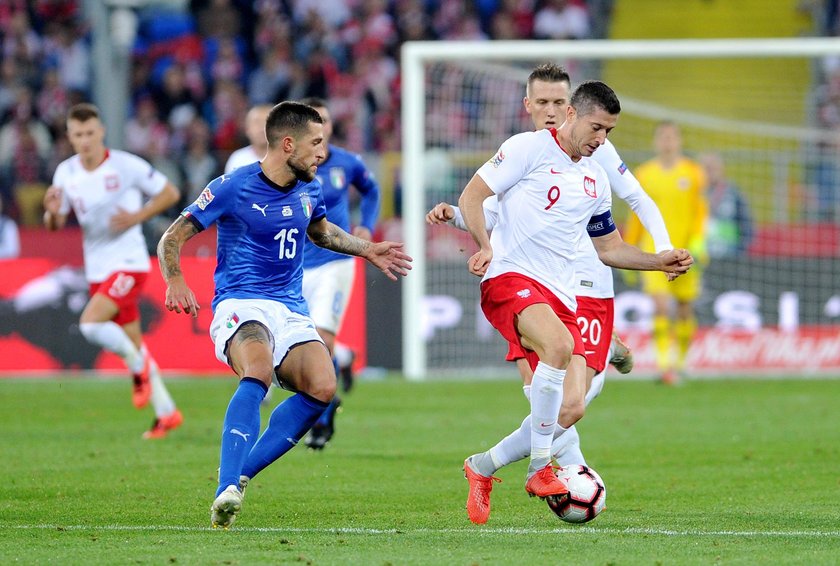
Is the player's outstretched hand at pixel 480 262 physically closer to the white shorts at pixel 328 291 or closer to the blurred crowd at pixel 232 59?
the white shorts at pixel 328 291

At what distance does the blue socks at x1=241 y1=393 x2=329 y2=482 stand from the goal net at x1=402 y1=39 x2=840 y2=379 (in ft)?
29.6

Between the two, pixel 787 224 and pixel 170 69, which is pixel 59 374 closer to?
pixel 170 69

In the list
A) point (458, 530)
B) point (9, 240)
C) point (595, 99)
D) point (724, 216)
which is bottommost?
point (458, 530)

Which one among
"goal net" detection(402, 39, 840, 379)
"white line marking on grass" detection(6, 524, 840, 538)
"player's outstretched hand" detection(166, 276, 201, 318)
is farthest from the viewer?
Answer: "goal net" detection(402, 39, 840, 379)

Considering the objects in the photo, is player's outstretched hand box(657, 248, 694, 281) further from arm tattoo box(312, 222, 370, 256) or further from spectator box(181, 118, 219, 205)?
spectator box(181, 118, 219, 205)

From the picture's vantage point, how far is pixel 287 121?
24.6 feet

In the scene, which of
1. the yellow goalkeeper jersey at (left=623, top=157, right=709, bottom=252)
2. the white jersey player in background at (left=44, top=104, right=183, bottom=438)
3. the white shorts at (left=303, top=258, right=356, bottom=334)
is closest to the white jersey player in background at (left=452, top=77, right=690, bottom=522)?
the white shorts at (left=303, top=258, right=356, bottom=334)

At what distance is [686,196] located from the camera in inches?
627

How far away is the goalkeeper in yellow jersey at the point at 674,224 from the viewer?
15922 millimetres

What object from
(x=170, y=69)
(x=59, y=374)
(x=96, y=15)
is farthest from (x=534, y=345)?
(x=170, y=69)

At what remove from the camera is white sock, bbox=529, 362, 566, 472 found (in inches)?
291

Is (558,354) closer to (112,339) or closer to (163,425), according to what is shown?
(163,425)

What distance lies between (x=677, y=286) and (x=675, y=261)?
8474 millimetres

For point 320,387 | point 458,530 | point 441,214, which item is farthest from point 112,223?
point 458,530
